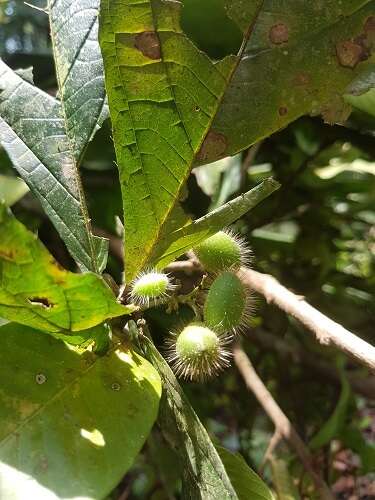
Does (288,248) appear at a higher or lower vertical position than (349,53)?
lower

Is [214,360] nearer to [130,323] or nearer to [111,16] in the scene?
[130,323]

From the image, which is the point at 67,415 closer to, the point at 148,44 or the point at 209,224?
the point at 209,224

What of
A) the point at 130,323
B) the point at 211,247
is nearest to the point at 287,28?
the point at 211,247

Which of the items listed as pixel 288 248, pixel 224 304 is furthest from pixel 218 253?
pixel 288 248

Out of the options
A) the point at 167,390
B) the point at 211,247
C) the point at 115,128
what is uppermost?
the point at 115,128

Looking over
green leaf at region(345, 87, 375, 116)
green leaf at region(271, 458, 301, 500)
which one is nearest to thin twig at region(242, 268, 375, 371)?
green leaf at region(345, 87, 375, 116)
